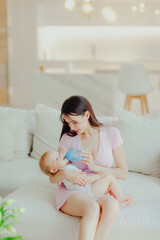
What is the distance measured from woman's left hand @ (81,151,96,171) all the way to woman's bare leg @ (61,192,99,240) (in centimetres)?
15

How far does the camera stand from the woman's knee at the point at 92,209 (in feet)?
6.06

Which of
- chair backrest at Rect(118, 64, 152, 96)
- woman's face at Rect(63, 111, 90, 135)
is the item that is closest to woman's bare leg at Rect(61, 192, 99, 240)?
woman's face at Rect(63, 111, 90, 135)

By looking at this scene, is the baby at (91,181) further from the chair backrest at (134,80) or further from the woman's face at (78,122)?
the chair backrest at (134,80)

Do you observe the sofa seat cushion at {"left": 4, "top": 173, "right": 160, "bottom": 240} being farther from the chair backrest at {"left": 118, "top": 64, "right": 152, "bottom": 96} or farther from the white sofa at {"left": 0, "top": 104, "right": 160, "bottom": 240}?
the chair backrest at {"left": 118, "top": 64, "right": 152, "bottom": 96}

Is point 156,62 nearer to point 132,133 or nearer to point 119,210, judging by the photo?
point 132,133

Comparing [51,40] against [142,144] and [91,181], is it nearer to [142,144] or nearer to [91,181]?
[142,144]

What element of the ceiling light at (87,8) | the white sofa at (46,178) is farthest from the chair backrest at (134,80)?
the white sofa at (46,178)

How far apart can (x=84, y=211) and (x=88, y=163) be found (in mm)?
269

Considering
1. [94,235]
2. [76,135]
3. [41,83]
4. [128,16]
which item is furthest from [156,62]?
[94,235]

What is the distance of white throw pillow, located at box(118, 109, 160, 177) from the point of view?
2.54m

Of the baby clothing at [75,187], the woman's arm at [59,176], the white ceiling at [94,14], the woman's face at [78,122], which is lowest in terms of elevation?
the baby clothing at [75,187]

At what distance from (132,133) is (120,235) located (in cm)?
78

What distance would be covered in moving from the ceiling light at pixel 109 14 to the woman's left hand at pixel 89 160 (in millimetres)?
5440

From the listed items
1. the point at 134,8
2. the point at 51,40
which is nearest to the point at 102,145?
the point at 134,8
